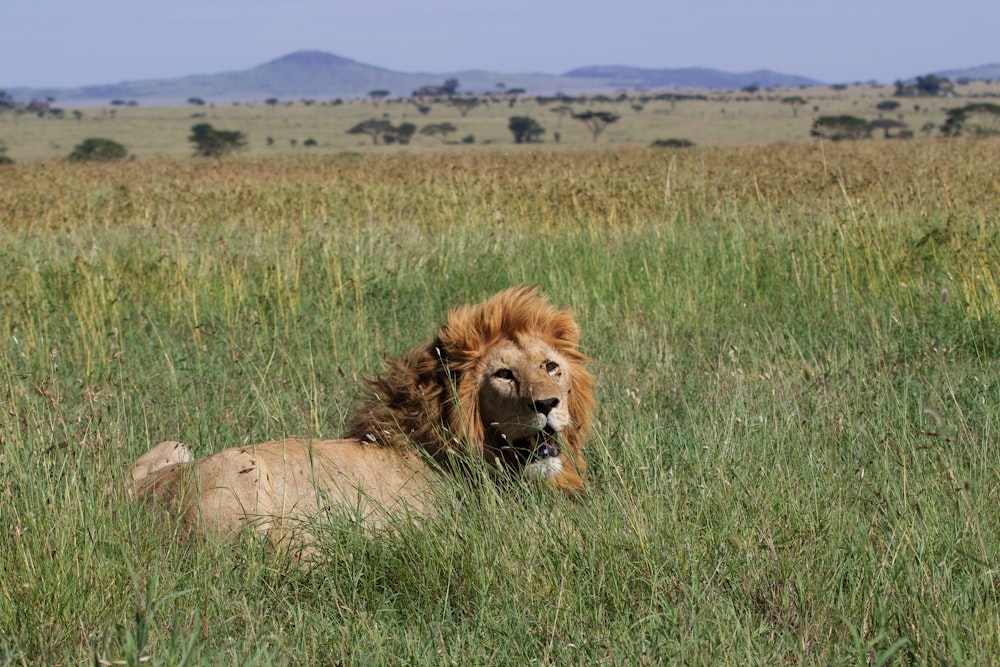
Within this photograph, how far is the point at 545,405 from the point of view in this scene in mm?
3688

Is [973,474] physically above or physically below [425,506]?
above

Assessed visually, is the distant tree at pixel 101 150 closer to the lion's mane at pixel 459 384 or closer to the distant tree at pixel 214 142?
the distant tree at pixel 214 142

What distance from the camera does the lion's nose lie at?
3672mm

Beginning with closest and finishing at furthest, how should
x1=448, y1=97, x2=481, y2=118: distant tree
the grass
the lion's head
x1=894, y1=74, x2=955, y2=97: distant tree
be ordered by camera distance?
the grass < the lion's head < x1=894, y1=74, x2=955, y2=97: distant tree < x1=448, y1=97, x2=481, y2=118: distant tree

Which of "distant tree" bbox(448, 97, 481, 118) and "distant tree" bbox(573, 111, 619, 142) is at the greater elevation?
"distant tree" bbox(573, 111, 619, 142)

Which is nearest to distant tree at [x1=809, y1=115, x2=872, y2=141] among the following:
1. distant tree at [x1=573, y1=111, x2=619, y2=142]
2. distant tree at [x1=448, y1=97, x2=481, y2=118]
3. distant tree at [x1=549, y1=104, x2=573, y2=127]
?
distant tree at [x1=573, y1=111, x2=619, y2=142]

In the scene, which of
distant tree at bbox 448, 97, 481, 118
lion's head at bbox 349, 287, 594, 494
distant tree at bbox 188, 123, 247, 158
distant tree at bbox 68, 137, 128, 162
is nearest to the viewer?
lion's head at bbox 349, 287, 594, 494

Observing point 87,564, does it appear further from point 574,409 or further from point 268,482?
point 574,409

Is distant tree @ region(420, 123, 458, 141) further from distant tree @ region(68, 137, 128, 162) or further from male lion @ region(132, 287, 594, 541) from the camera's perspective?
male lion @ region(132, 287, 594, 541)

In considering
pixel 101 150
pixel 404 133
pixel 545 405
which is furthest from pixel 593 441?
pixel 404 133

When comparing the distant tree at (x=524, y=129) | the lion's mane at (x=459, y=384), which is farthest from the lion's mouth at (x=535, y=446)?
the distant tree at (x=524, y=129)

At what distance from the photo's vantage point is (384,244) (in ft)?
27.0

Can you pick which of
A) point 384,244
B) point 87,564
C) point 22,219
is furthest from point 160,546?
point 22,219

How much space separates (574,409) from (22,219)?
8.25 m
